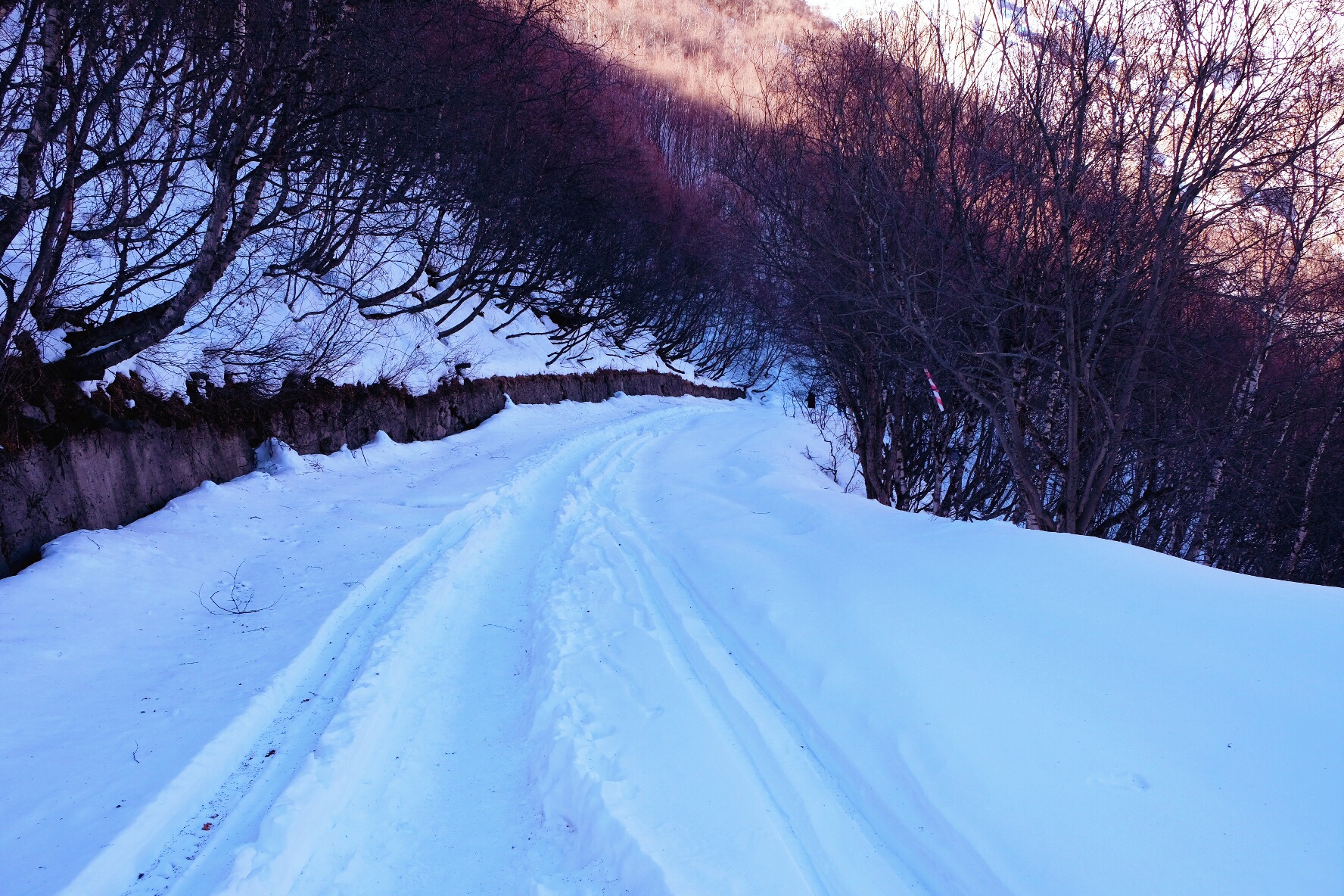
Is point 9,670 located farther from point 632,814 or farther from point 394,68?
point 394,68

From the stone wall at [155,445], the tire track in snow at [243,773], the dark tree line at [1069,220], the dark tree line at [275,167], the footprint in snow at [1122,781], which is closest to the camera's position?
the tire track in snow at [243,773]

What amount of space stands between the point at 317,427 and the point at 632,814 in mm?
9748

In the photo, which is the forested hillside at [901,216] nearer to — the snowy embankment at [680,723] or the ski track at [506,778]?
the snowy embankment at [680,723]

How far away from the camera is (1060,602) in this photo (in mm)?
4504

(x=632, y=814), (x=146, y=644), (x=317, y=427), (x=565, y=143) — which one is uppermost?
(x=565, y=143)

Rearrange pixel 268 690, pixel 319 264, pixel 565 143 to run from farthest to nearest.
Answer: pixel 565 143
pixel 319 264
pixel 268 690

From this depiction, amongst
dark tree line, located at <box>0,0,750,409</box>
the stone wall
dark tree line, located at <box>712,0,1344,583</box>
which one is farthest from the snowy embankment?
dark tree line, located at <box>0,0,750,409</box>

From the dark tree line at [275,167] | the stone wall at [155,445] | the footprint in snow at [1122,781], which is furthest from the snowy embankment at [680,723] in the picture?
the dark tree line at [275,167]

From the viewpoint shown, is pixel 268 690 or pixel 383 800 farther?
pixel 268 690

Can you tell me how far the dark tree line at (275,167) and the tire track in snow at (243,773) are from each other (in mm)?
3828

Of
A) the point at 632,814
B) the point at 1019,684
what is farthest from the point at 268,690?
the point at 1019,684

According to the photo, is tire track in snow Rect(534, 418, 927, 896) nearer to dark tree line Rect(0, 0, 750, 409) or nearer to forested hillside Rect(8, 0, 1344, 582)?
forested hillside Rect(8, 0, 1344, 582)

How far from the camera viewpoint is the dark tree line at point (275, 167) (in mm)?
6105

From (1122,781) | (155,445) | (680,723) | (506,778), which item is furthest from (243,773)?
(155,445)
